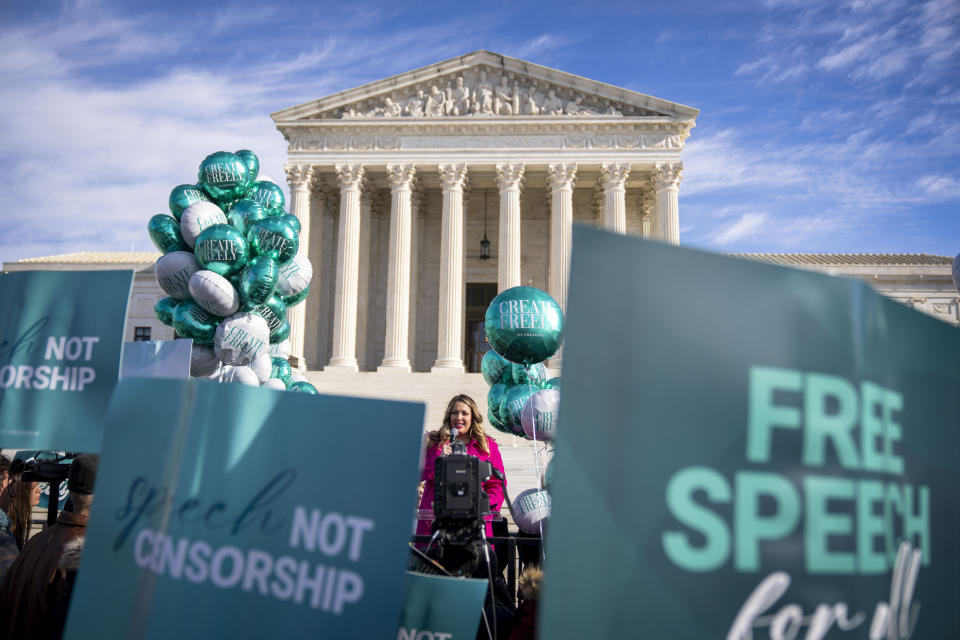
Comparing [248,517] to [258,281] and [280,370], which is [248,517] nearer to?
[258,281]

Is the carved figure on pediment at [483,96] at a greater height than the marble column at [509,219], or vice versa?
the carved figure on pediment at [483,96]

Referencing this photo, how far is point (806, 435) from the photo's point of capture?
94.4 inches

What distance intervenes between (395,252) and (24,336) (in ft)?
79.2

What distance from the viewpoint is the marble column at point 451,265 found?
27.7 m

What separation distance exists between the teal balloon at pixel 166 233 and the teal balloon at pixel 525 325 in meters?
4.78

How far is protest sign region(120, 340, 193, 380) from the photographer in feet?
23.0

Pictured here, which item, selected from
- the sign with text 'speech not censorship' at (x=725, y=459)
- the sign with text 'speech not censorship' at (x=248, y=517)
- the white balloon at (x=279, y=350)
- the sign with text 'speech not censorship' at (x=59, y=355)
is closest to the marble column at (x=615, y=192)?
the white balloon at (x=279, y=350)

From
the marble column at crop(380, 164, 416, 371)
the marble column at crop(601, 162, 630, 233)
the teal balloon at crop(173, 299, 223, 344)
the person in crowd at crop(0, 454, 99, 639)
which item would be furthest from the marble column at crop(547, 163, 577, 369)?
the person in crowd at crop(0, 454, 99, 639)

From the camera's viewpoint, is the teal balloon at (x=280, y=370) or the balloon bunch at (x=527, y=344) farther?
the teal balloon at (x=280, y=370)

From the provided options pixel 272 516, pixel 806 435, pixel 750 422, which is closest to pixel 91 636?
pixel 272 516

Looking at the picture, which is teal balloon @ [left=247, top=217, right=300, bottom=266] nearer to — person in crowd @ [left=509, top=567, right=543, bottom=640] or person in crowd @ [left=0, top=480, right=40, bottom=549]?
person in crowd @ [left=0, top=480, right=40, bottom=549]

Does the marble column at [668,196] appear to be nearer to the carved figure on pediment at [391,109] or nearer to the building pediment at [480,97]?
the building pediment at [480,97]

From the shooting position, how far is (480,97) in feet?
94.3

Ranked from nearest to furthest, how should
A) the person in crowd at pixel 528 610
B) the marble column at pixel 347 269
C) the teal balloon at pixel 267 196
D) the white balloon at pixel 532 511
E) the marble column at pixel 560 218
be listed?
the person in crowd at pixel 528 610
the white balloon at pixel 532 511
the teal balloon at pixel 267 196
the marble column at pixel 560 218
the marble column at pixel 347 269
